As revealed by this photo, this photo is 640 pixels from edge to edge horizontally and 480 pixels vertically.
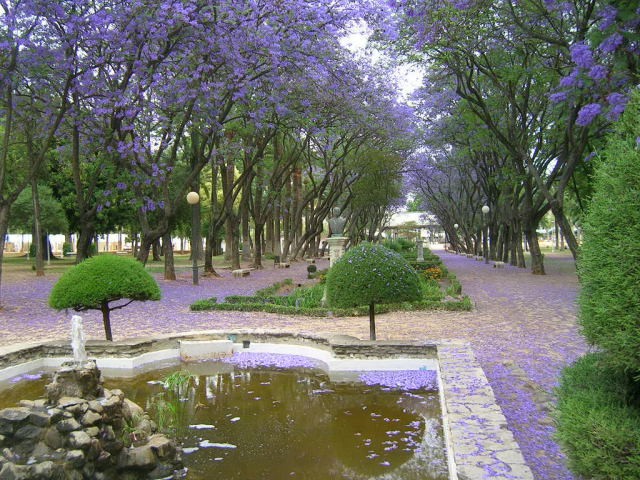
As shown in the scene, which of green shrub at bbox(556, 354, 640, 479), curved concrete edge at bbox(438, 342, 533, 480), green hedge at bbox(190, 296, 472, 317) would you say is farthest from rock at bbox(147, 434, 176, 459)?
green hedge at bbox(190, 296, 472, 317)

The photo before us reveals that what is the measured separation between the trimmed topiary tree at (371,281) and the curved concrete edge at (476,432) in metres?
1.95

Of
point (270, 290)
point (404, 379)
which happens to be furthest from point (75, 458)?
point (270, 290)

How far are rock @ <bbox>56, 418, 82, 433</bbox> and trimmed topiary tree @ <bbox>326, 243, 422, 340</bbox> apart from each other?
174 inches

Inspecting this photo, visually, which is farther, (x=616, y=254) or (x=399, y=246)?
(x=399, y=246)

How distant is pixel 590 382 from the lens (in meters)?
3.56

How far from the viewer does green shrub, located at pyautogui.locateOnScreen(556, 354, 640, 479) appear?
2.85m

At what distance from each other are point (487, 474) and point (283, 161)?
29.3m

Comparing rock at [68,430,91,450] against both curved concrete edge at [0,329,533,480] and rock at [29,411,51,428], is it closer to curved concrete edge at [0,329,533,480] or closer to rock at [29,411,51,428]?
rock at [29,411,51,428]

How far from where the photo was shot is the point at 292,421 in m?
5.61

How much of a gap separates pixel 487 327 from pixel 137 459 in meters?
7.38

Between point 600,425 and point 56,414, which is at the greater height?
point 600,425

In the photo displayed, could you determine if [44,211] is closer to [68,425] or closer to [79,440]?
[68,425]

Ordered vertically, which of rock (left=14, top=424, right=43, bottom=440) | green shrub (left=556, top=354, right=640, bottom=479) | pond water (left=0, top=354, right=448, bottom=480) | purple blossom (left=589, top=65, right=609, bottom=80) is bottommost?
pond water (left=0, top=354, right=448, bottom=480)

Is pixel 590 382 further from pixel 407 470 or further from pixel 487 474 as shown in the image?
pixel 407 470
